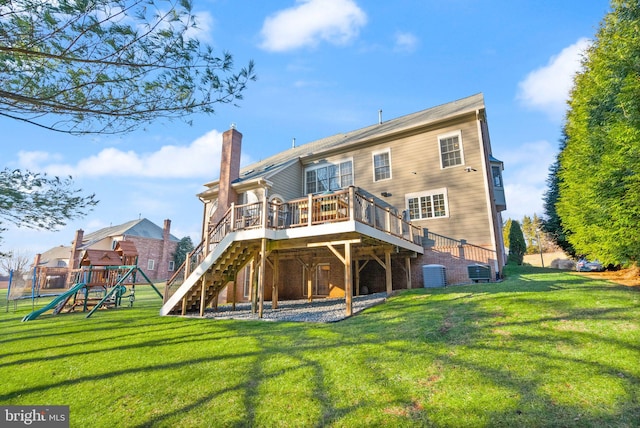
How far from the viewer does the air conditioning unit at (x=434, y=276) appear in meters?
12.2

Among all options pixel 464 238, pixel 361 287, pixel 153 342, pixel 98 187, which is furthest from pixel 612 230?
pixel 98 187

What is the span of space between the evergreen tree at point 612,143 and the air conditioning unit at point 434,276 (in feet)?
17.1

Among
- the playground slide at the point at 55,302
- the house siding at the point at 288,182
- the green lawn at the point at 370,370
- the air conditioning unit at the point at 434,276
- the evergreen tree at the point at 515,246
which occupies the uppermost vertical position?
the house siding at the point at 288,182

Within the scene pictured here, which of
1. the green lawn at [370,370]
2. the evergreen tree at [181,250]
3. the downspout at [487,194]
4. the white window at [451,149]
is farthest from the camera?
the evergreen tree at [181,250]

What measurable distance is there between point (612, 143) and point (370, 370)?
10.1 metres

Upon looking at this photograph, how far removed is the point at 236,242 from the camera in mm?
10031

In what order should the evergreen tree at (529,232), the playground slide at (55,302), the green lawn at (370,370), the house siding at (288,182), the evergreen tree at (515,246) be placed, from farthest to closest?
the evergreen tree at (529,232) → the evergreen tree at (515,246) → the house siding at (288,182) → the playground slide at (55,302) → the green lawn at (370,370)

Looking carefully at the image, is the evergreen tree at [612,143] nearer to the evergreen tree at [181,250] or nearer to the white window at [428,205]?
the white window at [428,205]

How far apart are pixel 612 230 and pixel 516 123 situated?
20.4 feet

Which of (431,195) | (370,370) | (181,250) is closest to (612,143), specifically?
(431,195)

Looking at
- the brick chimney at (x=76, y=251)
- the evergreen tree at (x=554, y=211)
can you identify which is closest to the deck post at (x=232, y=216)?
the evergreen tree at (x=554, y=211)

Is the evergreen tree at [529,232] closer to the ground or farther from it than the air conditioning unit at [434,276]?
farther from it

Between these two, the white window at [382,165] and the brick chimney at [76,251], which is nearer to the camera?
the white window at [382,165]

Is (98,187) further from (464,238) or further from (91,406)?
(464,238)
